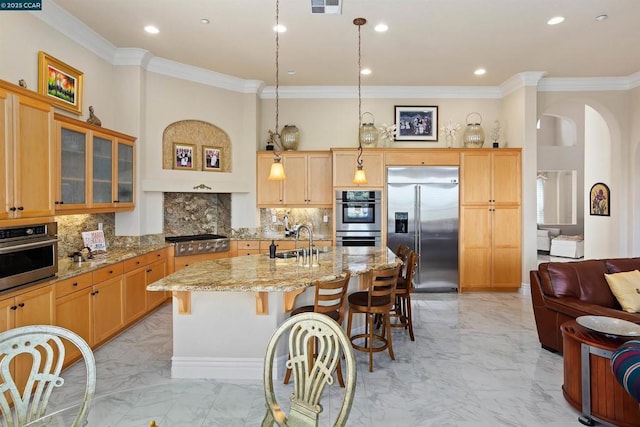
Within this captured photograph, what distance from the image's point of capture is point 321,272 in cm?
307

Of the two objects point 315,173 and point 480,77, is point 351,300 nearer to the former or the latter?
point 315,173

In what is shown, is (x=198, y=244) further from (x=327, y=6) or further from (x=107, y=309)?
(x=327, y=6)

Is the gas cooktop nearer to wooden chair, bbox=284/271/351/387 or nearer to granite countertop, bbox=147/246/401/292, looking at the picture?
granite countertop, bbox=147/246/401/292

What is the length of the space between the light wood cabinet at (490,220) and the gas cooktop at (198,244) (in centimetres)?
383

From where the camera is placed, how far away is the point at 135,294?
13.8 feet

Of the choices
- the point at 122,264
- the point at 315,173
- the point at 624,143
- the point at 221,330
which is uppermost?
the point at 624,143

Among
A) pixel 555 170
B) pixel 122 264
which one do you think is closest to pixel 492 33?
pixel 122 264

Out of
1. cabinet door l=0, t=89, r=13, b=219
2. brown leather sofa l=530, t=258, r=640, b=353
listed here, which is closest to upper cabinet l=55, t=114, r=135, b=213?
cabinet door l=0, t=89, r=13, b=219

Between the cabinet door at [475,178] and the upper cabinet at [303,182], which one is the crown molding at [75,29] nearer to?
the upper cabinet at [303,182]

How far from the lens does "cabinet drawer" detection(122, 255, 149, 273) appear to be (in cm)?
402

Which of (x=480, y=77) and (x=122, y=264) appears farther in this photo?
(x=480, y=77)

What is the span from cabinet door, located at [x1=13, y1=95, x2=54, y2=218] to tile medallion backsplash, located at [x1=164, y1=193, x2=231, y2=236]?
2606 millimetres

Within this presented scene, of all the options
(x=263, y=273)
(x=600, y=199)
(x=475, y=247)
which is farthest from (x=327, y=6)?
(x=600, y=199)

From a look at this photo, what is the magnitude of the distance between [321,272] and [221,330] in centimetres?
97
